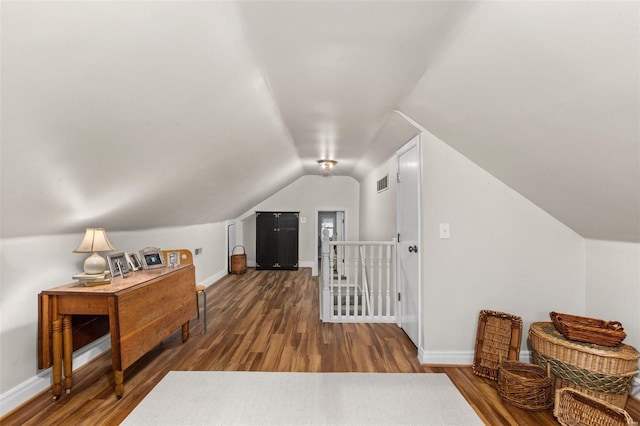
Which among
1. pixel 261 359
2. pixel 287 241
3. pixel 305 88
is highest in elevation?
pixel 305 88

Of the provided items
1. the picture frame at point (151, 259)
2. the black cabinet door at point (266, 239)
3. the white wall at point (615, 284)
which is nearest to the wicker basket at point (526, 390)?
the white wall at point (615, 284)

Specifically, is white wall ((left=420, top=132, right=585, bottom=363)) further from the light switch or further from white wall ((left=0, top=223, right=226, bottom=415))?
white wall ((left=0, top=223, right=226, bottom=415))

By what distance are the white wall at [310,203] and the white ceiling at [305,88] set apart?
4.88 metres

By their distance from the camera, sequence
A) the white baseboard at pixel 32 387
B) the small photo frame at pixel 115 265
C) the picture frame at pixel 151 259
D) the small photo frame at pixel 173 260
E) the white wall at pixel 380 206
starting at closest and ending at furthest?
1. the white baseboard at pixel 32 387
2. the small photo frame at pixel 115 265
3. the picture frame at pixel 151 259
4. the small photo frame at pixel 173 260
5. the white wall at pixel 380 206

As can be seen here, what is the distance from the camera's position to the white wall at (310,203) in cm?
769

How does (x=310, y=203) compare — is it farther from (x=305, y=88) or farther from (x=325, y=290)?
(x=305, y=88)

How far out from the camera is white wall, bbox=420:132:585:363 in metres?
2.62

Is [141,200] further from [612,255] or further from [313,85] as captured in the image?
[612,255]

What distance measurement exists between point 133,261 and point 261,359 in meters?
1.49

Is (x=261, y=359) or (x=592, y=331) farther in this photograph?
(x=261, y=359)

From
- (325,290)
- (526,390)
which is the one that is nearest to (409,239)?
(325,290)

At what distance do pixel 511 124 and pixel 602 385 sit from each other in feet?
5.41

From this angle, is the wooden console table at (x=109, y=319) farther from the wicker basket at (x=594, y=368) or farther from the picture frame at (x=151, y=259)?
the wicker basket at (x=594, y=368)

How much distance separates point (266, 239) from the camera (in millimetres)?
7320
